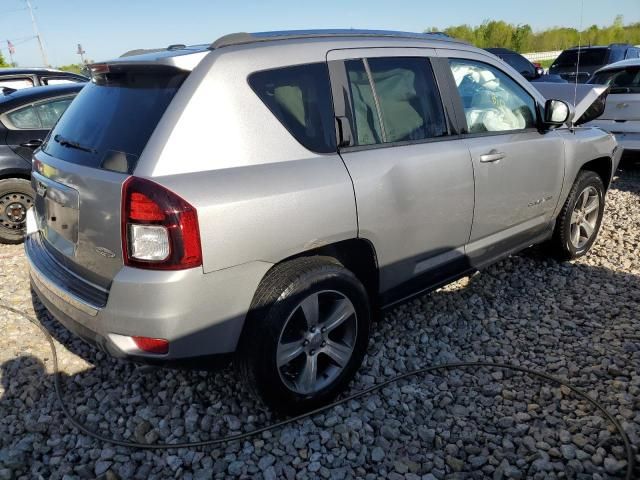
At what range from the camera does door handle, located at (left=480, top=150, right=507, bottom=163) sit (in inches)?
125

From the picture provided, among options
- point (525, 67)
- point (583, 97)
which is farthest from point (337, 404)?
point (525, 67)

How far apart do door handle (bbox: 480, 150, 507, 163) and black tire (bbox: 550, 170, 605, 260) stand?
1.20 meters

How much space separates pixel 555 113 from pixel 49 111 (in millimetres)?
5051

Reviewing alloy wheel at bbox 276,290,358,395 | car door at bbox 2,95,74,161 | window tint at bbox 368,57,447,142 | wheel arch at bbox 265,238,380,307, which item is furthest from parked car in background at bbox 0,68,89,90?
alloy wheel at bbox 276,290,358,395

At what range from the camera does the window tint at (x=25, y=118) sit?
5270 mm

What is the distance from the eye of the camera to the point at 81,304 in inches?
89.7

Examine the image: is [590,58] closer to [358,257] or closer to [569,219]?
[569,219]

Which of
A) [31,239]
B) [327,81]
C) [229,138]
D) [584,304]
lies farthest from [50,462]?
[584,304]

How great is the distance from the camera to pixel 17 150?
17.1ft

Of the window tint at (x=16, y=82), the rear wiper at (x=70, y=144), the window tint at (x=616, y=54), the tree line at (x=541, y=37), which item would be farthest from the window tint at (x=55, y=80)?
the tree line at (x=541, y=37)

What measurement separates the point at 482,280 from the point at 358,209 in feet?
6.88

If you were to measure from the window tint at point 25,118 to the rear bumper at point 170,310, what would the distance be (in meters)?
3.77

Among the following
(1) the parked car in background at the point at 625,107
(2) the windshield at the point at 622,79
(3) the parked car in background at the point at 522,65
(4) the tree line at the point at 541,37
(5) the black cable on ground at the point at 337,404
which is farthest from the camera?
(4) the tree line at the point at 541,37

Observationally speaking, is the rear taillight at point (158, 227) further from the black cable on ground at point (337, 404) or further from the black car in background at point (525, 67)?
the black car in background at point (525, 67)
